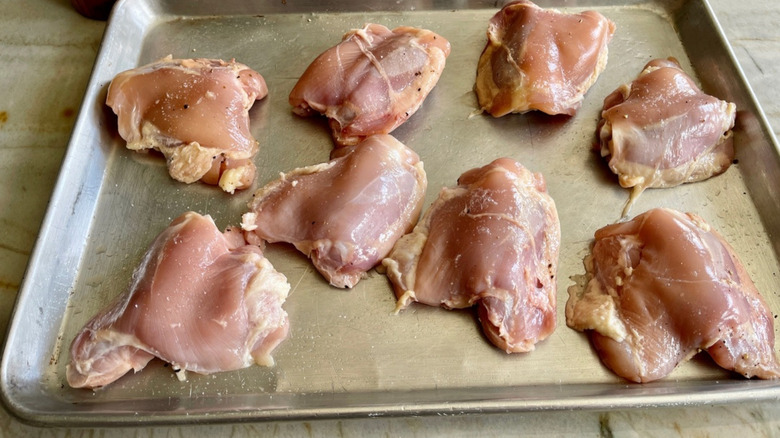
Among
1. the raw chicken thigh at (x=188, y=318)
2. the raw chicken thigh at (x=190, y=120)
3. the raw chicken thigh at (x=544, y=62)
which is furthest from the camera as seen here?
the raw chicken thigh at (x=544, y=62)

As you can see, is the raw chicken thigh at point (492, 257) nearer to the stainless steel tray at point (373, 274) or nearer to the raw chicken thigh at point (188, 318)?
the stainless steel tray at point (373, 274)

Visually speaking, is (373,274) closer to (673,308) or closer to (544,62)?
(673,308)

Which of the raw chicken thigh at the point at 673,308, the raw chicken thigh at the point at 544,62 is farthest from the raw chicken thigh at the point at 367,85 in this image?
the raw chicken thigh at the point at 673,308

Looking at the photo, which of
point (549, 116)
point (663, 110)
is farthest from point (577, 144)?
point (663, 110)

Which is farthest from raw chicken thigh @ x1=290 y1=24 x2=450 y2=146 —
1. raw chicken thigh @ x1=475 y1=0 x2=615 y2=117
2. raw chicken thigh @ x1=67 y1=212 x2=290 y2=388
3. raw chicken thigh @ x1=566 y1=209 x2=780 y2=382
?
raw chicken thigh @ x1=566 y1=209 x2=780 y2=382

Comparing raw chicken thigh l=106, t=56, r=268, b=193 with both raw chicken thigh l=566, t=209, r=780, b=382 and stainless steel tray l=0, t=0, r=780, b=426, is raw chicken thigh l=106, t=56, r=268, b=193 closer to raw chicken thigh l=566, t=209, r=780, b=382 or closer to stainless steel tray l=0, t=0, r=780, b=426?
stainless steel tray l=0, t=0, r=780, b=426
